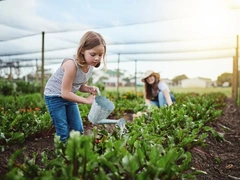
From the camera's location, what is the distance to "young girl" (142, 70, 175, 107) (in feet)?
18.9

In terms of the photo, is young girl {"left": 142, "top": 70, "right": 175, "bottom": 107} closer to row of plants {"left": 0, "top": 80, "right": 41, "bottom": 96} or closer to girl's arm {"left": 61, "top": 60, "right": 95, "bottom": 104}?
girl's arm {"left": 61, "top": 60, "right": 95, "bottom": 104}

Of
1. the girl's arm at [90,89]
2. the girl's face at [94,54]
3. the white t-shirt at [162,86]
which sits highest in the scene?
the girl's face at [94,54]

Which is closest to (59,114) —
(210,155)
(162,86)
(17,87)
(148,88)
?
(210,155)

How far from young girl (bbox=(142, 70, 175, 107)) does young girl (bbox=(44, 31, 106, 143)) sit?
9.16ft

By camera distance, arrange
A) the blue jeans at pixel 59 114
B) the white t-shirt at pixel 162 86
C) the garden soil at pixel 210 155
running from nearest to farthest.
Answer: the garden soil at pixel 210 155, the blue jeans at pixel 59 114, the white t-shirt at pixel 162 86

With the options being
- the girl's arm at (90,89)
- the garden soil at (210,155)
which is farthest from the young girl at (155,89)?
the girl's arm at (90,89)

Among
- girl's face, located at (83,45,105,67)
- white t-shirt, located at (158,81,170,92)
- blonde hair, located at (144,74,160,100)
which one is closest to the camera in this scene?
girl's face, located at (83,45,105,67)

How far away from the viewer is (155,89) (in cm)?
625

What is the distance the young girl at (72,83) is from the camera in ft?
8.73

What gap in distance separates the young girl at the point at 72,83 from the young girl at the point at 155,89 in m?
2.79

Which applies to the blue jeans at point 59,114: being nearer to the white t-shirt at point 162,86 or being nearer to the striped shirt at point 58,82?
the striped shirt at point 58,82

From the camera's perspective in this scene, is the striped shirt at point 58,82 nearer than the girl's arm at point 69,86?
No

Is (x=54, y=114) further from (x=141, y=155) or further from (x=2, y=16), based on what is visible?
(x=2, y=16)

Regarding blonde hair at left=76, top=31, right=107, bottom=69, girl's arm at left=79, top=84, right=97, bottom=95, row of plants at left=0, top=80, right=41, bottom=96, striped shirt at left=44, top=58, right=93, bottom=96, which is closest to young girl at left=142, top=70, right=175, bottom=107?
girl's arm at left=79, top=84, right=97, bottom=95
